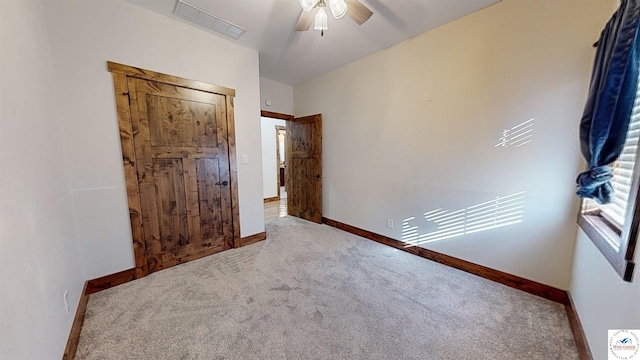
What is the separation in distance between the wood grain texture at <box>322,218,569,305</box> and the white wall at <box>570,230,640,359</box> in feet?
0.50

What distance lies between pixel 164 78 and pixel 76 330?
2.16 metres

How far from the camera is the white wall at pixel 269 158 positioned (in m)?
5.77

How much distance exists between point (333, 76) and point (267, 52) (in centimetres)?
109

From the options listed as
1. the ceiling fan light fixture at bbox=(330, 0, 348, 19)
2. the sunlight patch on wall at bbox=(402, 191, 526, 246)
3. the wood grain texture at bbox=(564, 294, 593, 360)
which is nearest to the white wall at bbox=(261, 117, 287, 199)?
the sunlight patch on wall at bbox=(402, 191, 526, 246)

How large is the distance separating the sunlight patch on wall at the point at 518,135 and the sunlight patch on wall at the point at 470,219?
1.51 ft

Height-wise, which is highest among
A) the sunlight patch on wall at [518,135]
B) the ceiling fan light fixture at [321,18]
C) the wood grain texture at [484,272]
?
the ceiling fan light fixture at [321,18]

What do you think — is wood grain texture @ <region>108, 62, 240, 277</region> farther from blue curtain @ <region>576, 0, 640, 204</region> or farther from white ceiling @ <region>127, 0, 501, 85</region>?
blue curtain @ <region>576, 0, 640, 204</region>

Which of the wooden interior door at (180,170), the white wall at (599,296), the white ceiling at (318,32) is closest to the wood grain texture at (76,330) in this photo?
the wooden interior door at (180,170)

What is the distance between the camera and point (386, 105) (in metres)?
2.87

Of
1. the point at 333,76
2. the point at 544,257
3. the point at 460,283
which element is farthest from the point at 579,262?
the point at 333,76

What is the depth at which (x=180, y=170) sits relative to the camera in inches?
93.9

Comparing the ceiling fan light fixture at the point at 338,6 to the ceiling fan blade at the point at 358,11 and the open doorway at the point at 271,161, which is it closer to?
the ceiling fan blade at the point at 358,11

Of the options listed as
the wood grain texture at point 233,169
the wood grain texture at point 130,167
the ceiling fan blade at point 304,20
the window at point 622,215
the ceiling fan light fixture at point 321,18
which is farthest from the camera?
the wood grain texture at point 233,169

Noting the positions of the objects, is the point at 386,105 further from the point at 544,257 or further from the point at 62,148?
the point at 62,148
